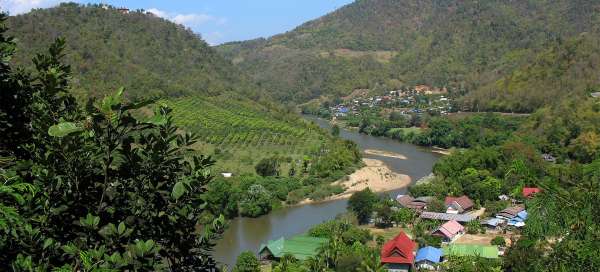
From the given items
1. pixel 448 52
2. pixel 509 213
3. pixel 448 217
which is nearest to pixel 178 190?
pixel 448 217

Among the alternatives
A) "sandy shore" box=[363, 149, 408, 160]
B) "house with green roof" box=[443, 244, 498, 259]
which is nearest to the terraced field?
"sandy shore" box=[363, 149, 408, 160]

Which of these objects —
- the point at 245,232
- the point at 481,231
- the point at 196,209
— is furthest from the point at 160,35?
the point at 196,209

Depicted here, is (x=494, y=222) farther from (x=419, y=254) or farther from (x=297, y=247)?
(x=297, y=247)

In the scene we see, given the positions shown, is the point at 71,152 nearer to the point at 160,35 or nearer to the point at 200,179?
the point at 200,179

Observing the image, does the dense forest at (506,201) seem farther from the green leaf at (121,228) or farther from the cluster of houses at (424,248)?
the green leaf at (121,228)

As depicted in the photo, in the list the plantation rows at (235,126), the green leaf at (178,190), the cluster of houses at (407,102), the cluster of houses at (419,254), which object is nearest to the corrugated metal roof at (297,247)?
the cluster of houses at (419,254)

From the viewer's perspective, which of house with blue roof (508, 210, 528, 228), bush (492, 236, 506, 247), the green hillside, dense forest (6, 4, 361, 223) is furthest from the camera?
the green hillside

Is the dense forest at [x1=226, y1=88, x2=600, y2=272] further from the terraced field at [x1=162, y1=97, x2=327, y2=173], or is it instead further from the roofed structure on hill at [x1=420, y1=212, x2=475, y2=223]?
the terraced field at [x1=162, y1=97, x2=327, y2=173]
